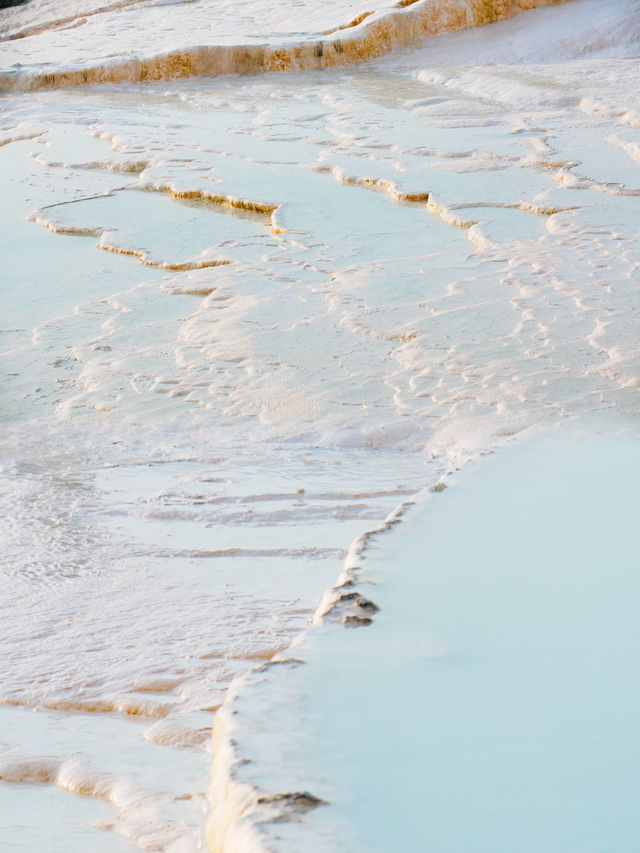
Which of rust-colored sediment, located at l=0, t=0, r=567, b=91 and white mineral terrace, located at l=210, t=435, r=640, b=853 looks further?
rust-colored sediment, located at l=0, t=0, r=567, b=91

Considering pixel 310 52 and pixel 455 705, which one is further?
pixel 310 52

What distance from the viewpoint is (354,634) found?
142cm

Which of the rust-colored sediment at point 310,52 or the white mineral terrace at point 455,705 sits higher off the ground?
the rust-colored sediment at point 310,52

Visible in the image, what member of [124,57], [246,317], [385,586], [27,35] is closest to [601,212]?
[246,317]

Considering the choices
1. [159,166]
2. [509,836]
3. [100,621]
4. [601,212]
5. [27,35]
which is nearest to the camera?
[509,836]

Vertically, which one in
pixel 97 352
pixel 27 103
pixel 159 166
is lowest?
pixel 97 352

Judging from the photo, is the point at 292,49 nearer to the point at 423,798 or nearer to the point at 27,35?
the point at 27,35

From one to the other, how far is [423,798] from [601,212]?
3.84m

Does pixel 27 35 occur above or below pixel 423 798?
above

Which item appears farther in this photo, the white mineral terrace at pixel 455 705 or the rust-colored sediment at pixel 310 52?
the rust-colored sediment at pixel 310 52

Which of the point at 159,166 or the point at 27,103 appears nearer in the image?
the point at 159,166

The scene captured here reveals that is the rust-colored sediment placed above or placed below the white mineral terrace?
above

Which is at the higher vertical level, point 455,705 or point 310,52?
point 310,52

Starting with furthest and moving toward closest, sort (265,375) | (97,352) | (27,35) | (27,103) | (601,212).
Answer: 1. (27,35)
2. (27,103)
3. (601,212)
4. (97,352)
5. (265,375)
